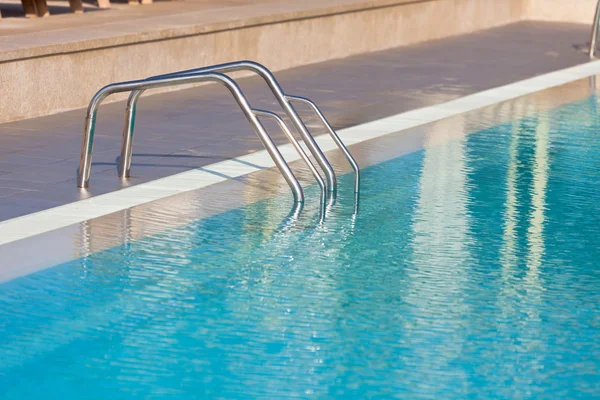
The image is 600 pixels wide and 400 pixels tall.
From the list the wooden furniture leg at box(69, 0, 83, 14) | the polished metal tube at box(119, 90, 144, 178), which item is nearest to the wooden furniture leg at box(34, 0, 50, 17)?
the wooden furniture leg at box(69, 0, 83, 14)

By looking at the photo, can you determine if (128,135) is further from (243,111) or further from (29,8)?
(29,8)

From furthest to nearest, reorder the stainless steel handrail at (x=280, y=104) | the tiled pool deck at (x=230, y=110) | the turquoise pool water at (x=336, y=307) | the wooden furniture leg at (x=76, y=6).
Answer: the wooden furniture leg at (x=76, y=6)
the tiled pool deck at (x=230, y=110)
the stainless steel handrail at (x=280, y=104)
the turquoise pool water at (x=336, y=307)

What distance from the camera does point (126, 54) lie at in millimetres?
9828

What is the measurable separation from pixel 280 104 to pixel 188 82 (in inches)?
26.6

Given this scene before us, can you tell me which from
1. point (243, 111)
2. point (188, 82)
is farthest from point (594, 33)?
point (188, 82)

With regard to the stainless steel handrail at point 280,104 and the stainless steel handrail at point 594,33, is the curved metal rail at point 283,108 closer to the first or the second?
the stainless steel handrail at point 280,104

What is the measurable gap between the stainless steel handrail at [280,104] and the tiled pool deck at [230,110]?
8.3 inches

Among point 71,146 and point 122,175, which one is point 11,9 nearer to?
point 71,146

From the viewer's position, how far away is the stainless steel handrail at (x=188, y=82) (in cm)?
590

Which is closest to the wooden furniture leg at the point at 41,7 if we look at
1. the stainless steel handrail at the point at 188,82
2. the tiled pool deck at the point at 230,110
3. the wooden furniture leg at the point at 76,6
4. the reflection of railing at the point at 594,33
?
the wooden furniture leg at the point at 76,6

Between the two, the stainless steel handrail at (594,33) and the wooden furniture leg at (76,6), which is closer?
the wooden furniture leg at (76,6)

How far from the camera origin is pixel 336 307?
469 centimetres

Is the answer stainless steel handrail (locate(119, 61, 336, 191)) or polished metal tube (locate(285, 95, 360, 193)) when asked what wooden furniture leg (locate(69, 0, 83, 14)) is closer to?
stainless steel handrail (locate(119, 61, 336, 191))

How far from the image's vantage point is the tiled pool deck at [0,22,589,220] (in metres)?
6.96
